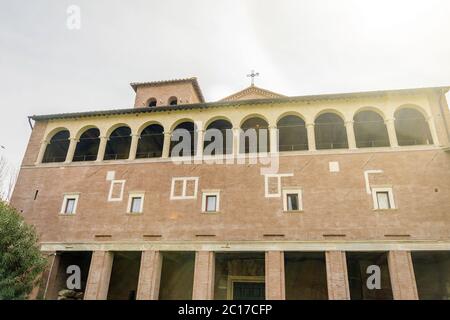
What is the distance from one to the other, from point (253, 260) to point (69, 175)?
1187 cm

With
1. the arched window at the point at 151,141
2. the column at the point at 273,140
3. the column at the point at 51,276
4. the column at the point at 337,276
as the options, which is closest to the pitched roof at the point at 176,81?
the arched window at the point at 151,141

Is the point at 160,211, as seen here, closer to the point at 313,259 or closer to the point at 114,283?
the point at 114,283

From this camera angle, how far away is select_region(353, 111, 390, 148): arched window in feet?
63.0

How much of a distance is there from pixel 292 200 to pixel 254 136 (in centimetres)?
438

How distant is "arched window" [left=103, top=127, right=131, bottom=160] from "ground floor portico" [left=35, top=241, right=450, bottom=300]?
21.8 feet

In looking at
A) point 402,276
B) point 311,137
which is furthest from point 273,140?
point 402,276

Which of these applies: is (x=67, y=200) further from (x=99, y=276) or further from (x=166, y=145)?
(x=166, y=145)

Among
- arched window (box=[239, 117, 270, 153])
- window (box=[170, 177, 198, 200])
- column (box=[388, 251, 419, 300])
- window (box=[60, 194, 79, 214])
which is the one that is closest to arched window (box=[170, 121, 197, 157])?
window (box=[170, 177, 198, 200])

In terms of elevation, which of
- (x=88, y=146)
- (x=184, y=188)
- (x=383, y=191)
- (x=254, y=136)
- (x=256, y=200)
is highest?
(x=88, y=146)

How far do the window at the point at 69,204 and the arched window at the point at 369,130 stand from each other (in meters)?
16.3

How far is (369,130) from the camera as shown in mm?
19672

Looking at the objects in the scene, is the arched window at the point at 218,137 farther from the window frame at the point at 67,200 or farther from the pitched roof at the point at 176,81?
the pitched roof at the point at 176,81

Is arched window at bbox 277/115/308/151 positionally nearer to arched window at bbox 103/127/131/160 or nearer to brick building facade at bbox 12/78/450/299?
brick building facade at bbox 12/78/450/299
